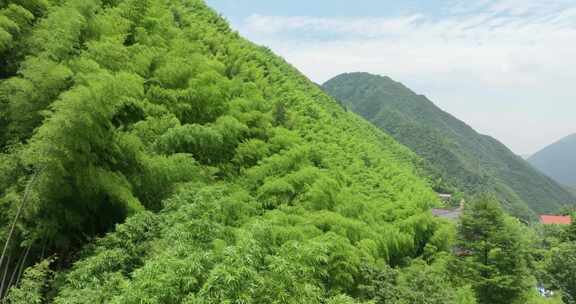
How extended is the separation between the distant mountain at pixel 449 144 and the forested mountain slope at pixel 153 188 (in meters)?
40.9

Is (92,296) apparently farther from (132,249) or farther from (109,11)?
(109,11)

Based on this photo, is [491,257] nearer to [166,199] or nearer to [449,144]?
[166,199]

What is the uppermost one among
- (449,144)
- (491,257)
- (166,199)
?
(166,199)

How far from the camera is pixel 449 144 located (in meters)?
60.4

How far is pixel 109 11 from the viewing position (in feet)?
25.9

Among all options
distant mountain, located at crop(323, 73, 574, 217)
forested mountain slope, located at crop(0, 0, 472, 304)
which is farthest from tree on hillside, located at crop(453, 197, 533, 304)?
distant mountain, located at crop(323, 73, 574, 217)

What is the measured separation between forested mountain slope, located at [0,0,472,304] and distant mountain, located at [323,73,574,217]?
134 feet

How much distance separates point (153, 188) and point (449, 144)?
59.8m

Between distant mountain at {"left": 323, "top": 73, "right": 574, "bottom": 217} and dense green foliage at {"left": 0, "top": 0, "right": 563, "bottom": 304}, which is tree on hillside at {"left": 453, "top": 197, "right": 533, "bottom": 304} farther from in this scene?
distant mountain at {"left": 323, "top": 73, "right": 574, "bottom": 217}

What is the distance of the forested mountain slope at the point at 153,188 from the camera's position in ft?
13.0

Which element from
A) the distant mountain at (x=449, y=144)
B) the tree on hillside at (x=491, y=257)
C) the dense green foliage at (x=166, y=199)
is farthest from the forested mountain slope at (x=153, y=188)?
the distant mountain at (x=449, y=144)

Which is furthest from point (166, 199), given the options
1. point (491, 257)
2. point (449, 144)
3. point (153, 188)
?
point (449, 144)

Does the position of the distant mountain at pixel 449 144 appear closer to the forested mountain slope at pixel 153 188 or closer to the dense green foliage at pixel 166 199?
the dense green foliage at pixel 166 199

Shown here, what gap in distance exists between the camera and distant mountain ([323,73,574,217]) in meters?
52.9
